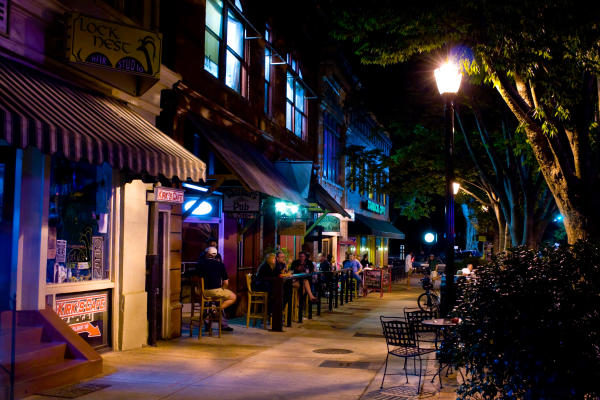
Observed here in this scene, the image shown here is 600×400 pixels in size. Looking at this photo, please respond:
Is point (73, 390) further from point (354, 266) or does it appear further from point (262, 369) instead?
point (354, 266)

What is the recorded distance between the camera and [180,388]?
8023 mm

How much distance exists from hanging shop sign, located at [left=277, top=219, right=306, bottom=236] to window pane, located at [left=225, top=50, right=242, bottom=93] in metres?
4.93

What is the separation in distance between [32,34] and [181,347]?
227 inches

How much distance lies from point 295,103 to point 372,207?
1837 cm

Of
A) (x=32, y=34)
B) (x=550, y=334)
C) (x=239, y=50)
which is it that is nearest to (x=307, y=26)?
(x=239, y=50)

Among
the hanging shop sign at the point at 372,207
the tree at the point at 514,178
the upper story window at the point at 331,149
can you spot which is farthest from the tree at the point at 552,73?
the hanging shop sign at the point at 372,207

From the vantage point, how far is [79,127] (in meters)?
8.09

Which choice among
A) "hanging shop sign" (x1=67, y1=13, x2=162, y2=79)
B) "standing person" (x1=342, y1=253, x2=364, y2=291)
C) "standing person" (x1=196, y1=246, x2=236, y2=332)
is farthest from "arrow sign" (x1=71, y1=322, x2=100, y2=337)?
"standing person" (x1=342, y1=253, x2=364, y2=291)

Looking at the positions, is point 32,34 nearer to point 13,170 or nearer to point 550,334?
point 13,170

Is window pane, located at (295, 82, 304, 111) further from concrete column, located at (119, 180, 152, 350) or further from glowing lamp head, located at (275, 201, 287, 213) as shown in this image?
concrete column, located at (119, 180, 152, 350)

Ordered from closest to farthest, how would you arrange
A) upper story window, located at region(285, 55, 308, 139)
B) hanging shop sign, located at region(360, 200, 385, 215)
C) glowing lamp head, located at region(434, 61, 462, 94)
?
glowing lamp head, located at region(434, 61, 462, 94) → upper story window, located at region(285, 55, 308, 139) → hanging shop sign, located at region(360, 200, 385, 215)

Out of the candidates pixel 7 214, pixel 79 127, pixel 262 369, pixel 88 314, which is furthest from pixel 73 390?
pixel 79 127

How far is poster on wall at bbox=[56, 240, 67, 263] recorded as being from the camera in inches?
371

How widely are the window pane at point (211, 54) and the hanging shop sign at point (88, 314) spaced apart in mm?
6057
